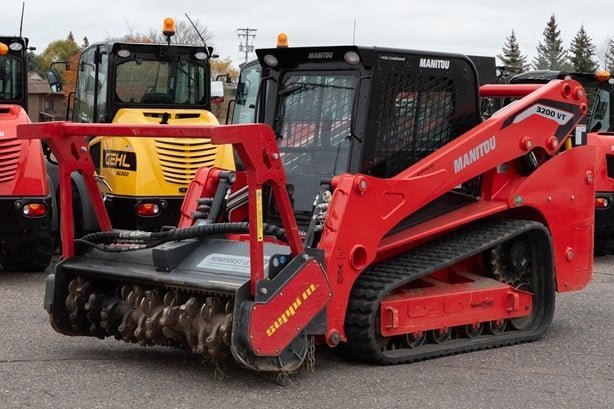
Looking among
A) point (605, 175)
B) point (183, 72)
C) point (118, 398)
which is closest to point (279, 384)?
point (118, 398)

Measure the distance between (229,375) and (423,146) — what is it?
2.16 metres

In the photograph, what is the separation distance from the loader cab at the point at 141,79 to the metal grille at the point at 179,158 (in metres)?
0.90

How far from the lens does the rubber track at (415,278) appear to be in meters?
6.95

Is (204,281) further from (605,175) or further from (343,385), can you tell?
(605,175)

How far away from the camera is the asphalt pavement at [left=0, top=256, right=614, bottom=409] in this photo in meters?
6.31

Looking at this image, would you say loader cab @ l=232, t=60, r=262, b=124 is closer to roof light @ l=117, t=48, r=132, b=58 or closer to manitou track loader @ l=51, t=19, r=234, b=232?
manitou track loader @ l=51, t=19, r=234, b=232

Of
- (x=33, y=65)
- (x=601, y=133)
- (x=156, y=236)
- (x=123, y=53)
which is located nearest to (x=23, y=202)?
(x=123, y=53)

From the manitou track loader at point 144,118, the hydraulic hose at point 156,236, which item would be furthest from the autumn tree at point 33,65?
the hydraulic hose at point 156,236

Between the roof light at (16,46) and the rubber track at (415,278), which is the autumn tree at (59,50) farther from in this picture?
the rubber track at (415,278)

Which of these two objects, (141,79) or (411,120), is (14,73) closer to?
(141,79)

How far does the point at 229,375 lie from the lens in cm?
685

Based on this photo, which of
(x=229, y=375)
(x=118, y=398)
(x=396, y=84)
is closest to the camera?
(x=118, y=398)

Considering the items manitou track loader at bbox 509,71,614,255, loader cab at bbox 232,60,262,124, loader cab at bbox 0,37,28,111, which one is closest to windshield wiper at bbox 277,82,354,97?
loader cab at bbox 0,37,28,111

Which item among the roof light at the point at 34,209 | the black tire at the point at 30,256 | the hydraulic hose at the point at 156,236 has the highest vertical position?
the hydraulic hose at the point at 156,236
